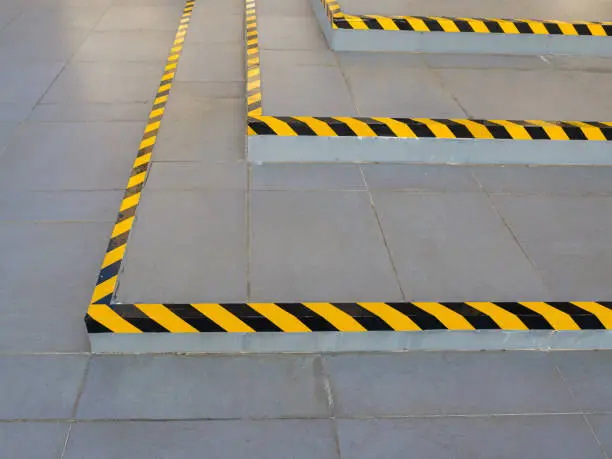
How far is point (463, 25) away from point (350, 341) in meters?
4.74

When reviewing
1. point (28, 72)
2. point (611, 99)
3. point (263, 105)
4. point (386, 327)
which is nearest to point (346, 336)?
point (386, 327)

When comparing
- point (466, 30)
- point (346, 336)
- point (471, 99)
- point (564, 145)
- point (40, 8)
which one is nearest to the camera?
point (346, 336)

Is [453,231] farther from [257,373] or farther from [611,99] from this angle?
[611,99]

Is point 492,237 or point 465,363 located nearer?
point 465,363

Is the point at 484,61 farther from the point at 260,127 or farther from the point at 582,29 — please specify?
the point at 260,127

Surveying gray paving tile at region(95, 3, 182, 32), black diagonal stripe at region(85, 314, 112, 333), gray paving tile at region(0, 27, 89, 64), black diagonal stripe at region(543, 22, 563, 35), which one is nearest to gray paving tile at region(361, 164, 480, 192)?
black diagonal stripe at region(85, 314, 112, 333)

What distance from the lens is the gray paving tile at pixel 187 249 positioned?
3.44m

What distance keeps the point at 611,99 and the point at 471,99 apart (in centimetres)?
144

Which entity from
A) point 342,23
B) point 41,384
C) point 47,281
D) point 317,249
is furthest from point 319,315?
point 342,23

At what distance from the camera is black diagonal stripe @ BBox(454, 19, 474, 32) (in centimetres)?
660

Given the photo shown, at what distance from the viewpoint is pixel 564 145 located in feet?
16.5

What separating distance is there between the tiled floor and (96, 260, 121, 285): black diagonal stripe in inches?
3.4

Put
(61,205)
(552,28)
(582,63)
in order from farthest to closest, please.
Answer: (552,28)
(582,63)
(61,205)

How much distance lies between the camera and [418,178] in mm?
4812
